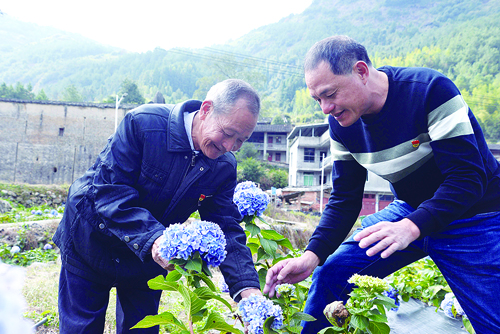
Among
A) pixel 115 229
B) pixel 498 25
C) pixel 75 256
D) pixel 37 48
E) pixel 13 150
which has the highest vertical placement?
pixel 498 25

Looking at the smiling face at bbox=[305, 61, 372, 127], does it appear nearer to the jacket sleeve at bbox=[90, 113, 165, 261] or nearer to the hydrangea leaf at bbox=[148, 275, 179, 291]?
the jacket sleeve at bbox=[90, 113, 165, 261]

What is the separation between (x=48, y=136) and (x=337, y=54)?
1287 inches

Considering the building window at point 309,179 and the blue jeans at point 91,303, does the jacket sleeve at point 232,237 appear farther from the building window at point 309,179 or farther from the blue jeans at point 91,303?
the building window at point 309,179

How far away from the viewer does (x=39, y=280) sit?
4.10 meters

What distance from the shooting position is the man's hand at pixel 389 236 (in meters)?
1.72

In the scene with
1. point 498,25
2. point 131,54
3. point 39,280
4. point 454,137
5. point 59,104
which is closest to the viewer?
point 454,137

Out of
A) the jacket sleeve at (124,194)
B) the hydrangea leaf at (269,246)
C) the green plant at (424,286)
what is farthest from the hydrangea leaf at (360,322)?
the green plant at (424,286)

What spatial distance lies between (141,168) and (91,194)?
331mm

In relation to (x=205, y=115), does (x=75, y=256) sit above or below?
below

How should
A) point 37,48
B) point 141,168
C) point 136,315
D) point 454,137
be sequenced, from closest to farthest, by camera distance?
point 454,137
point 141,168
point 136,315
point 37,48

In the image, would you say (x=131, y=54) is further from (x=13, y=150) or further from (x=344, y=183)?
(x=344, y=183)

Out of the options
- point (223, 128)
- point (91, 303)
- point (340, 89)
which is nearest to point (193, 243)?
point (223, 128)

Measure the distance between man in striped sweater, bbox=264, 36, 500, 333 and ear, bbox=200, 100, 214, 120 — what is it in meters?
0.58

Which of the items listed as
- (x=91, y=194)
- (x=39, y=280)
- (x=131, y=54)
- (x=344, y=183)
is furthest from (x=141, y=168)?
(x=131, y=54)
